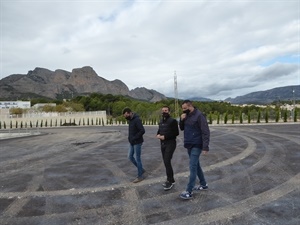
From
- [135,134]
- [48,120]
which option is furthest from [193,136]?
[48,120]

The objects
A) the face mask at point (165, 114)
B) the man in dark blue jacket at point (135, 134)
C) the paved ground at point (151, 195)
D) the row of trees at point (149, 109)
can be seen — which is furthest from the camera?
the row of trees at point (149, 109)

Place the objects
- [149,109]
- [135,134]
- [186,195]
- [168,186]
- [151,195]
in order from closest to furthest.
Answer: [186,195] < [151,195] < [168,186] < [135,134] < [149,109]

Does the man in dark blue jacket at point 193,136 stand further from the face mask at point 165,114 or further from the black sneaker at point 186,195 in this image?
the face mask at point 165,114

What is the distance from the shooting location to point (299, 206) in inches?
194

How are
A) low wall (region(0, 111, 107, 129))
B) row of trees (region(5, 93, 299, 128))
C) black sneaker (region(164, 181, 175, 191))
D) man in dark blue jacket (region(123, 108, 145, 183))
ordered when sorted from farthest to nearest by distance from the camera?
low wall (region(0, 111, 107, 129)), row of trees (region(5, 93, 299, 128)), man in dark blue jacket (region(123, 108, 145, 183)), black sneaker (region(164, 181, 175, 191))

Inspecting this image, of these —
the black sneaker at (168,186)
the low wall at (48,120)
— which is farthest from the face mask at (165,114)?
the low wall at (48,120)

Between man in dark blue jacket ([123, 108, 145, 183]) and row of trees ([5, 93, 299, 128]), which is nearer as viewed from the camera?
man in dark blue jacket ([123, 108, 145, 183])

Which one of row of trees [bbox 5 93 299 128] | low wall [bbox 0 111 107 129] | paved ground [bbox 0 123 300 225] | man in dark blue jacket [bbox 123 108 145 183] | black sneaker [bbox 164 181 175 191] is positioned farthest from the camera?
low wall [bbox 0 111 107 129]

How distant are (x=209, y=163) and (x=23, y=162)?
702cm

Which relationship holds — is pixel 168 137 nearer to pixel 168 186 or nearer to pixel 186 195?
pixel 168 186

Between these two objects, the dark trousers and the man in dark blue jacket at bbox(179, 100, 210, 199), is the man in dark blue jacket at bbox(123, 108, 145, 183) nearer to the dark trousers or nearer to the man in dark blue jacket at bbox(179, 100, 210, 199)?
the dark trousers

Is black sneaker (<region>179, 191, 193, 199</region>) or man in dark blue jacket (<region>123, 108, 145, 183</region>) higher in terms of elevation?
man in dark blue jacket (<region>123, 108, 145, 183</region>)

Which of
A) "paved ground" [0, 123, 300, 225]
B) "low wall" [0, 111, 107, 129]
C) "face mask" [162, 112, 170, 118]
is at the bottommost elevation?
"low wall" [0, 111, 107, 129]

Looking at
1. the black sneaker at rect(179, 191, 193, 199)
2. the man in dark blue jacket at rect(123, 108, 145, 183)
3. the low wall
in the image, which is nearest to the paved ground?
the black sneaker at rect(179, 191, 193, 199)
